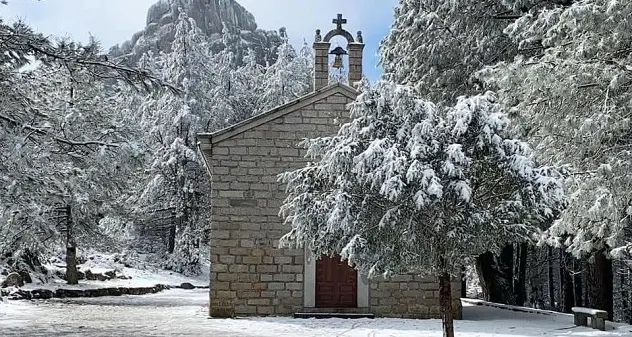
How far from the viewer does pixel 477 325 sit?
13.8m

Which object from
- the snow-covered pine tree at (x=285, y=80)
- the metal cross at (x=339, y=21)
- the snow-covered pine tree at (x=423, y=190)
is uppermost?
the snow-covered pine tree at (x=285, y=80)

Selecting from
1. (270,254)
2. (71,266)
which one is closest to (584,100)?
(270,254)

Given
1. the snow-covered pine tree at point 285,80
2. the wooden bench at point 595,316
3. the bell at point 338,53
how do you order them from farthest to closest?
1. the snow-covered pine tree at point 285,80
2. the bell at point 338,53
3. the wooden bench at point 595,316

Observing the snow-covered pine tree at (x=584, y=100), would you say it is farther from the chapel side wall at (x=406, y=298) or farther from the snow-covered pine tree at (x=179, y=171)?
the snow-covered pine tree at (x=179, y=171)

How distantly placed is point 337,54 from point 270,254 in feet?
17.4

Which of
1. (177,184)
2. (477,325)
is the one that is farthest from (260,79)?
(477,325)

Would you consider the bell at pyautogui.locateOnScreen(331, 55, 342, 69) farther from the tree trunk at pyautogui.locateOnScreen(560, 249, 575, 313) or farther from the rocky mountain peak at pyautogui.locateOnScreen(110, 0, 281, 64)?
the rocky mountain peak at pyautogui.locateOnScreen(110, 0, 281, 64)

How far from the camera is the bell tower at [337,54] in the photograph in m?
16.5

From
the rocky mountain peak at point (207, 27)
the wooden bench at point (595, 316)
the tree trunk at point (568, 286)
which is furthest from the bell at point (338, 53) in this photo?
the rocky mountain peak at point (207, 27)

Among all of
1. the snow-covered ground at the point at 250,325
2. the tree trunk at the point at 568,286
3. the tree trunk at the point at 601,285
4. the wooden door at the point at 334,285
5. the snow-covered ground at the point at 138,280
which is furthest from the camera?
the snow-covered ground at the point at 138,280

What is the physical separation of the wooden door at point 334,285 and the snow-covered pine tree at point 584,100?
6.15 meters

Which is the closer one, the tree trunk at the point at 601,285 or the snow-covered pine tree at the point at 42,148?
the snow-covered pine tree at the point at 42,148

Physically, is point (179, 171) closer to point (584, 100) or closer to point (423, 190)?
point (584, 100)

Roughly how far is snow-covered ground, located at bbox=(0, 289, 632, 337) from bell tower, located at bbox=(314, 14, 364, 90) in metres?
5.95
